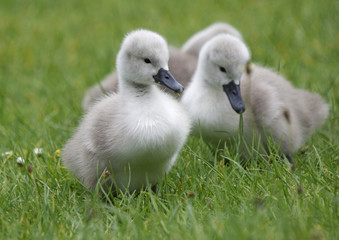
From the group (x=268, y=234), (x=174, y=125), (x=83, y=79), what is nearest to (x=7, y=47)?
(x=83, y=79)

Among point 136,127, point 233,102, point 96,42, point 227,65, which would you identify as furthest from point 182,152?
point 96,42

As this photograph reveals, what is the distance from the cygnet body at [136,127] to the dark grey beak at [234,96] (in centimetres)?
53

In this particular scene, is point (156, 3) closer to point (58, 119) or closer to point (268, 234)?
point (58, 119)

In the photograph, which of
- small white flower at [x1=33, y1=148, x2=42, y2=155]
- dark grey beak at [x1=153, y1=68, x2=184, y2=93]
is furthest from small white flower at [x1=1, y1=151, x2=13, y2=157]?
dark grey beak at [x1=153, y1=68, x2=184, y2=93]

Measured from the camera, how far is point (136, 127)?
3158mm

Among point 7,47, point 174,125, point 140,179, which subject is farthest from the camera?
point 7,47

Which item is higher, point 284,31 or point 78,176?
point 284,31

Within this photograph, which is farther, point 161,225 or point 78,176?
point 78,176

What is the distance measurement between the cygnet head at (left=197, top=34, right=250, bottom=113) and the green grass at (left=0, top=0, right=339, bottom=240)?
0.45m

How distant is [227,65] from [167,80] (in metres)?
0.73

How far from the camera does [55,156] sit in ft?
13.2

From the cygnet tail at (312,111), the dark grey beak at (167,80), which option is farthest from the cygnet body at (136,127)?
the cygnet tail at (312,111)

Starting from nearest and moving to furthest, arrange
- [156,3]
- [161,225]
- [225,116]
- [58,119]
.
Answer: [161,225] → [225,116] → [58,119] → [156,3]

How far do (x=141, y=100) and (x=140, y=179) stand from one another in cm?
50
